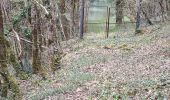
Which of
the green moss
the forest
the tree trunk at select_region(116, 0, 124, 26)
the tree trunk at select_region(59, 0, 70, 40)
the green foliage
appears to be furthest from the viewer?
the tree trunk at select_region(116, 0, 124, 26)

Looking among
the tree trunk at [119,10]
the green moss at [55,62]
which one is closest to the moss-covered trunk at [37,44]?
the green moss at [55,62]

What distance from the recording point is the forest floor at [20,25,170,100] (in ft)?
34.3

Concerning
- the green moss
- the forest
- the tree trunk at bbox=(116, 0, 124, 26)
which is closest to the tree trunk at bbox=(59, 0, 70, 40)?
the forest

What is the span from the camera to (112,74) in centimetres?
1354

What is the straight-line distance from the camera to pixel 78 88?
39.6 ft

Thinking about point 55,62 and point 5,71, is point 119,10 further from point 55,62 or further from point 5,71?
point 5,71

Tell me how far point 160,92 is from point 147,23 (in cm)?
2299

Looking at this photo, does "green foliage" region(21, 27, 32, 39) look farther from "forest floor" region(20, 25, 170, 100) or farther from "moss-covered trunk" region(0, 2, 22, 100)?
"moss-covered trunk" region(0, 2, 22, 100)

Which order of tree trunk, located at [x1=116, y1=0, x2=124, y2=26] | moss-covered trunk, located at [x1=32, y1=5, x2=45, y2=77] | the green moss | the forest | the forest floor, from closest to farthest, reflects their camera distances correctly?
1. the forest floor
2. the forest
3. moss-covered trunk, located at [x1=32, y1=5, x2=45, y2=77]
4. the green moss
5. tree trunk, located at [x1=116, y1=0, x2=124, y2=26]

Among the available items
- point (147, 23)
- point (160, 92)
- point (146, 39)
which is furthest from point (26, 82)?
point (147, 23)

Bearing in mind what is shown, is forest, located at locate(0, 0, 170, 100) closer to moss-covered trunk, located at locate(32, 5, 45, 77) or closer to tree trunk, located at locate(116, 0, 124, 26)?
moss-covered trunk, located at locate(32, 5, 45, 77)

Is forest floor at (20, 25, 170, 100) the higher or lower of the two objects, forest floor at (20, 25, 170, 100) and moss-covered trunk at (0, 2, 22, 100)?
the lower

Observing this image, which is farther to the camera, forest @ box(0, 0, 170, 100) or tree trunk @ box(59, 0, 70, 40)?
tree trunk @ box(59, 0, 70, 40)

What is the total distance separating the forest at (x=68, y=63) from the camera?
10.7 m
